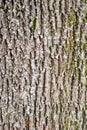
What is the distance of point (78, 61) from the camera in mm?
1972

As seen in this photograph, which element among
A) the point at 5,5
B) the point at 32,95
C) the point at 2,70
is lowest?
the point at 32,95

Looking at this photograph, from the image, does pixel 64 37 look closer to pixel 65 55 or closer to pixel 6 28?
pixel 65 55

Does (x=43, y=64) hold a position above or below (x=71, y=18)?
below

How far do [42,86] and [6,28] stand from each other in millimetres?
434

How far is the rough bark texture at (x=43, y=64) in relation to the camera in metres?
1.88

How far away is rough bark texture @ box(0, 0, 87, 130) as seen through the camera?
1.88 metres

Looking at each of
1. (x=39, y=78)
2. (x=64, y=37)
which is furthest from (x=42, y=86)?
(x=64, y=37)

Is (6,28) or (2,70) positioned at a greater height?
(6,28)

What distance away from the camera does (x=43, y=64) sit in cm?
194

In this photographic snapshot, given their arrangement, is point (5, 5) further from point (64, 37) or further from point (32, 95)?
point (32, 95)

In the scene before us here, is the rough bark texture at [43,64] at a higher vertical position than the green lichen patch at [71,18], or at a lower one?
lower

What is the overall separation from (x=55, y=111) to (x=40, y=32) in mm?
529

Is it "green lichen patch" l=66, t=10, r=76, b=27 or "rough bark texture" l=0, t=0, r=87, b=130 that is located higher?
"green lichen patch" l=66, t=10, r=76, b=27

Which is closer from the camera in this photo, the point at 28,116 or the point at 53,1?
the point at 53,1
